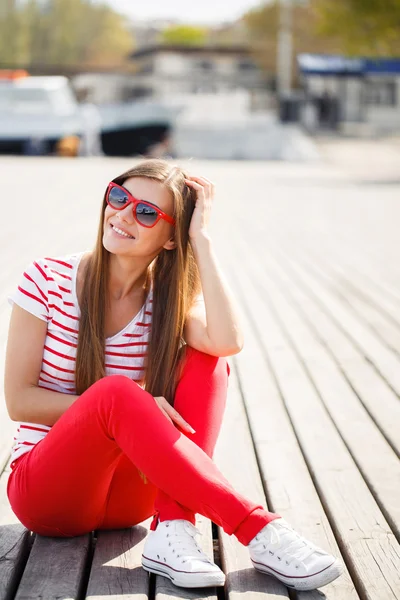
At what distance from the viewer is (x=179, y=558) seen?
2.25 metres

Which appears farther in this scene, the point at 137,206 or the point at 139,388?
the point at 137,206

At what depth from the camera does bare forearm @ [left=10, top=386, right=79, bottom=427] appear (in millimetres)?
2455

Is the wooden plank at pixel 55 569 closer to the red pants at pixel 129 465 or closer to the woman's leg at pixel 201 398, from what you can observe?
the red pants at pixel 129 465

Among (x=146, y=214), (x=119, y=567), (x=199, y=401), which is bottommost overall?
(x=119, y=567)

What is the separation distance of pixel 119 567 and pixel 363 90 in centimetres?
4351

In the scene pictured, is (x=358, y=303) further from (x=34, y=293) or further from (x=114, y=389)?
(x=114, y=389)

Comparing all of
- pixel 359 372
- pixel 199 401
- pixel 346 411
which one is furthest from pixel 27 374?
pixel 359 372

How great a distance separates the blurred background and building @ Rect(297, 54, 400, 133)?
5cm

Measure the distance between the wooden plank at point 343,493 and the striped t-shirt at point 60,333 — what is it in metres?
0.75

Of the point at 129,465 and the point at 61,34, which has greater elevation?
the point at 129,465

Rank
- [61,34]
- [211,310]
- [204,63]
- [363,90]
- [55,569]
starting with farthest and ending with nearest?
[61,34], [204,63], [363,90], [211,310], [55,569]

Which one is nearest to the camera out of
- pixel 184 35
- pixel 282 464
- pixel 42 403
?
pixel 42 403

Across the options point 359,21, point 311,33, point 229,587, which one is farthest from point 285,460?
point 311,33

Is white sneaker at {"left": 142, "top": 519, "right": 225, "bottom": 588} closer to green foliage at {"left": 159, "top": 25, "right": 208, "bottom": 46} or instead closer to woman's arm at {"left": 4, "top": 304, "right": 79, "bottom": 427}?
woman's arm at {"left": 4, "top": 304, "right": 79, "bottom": 427}
